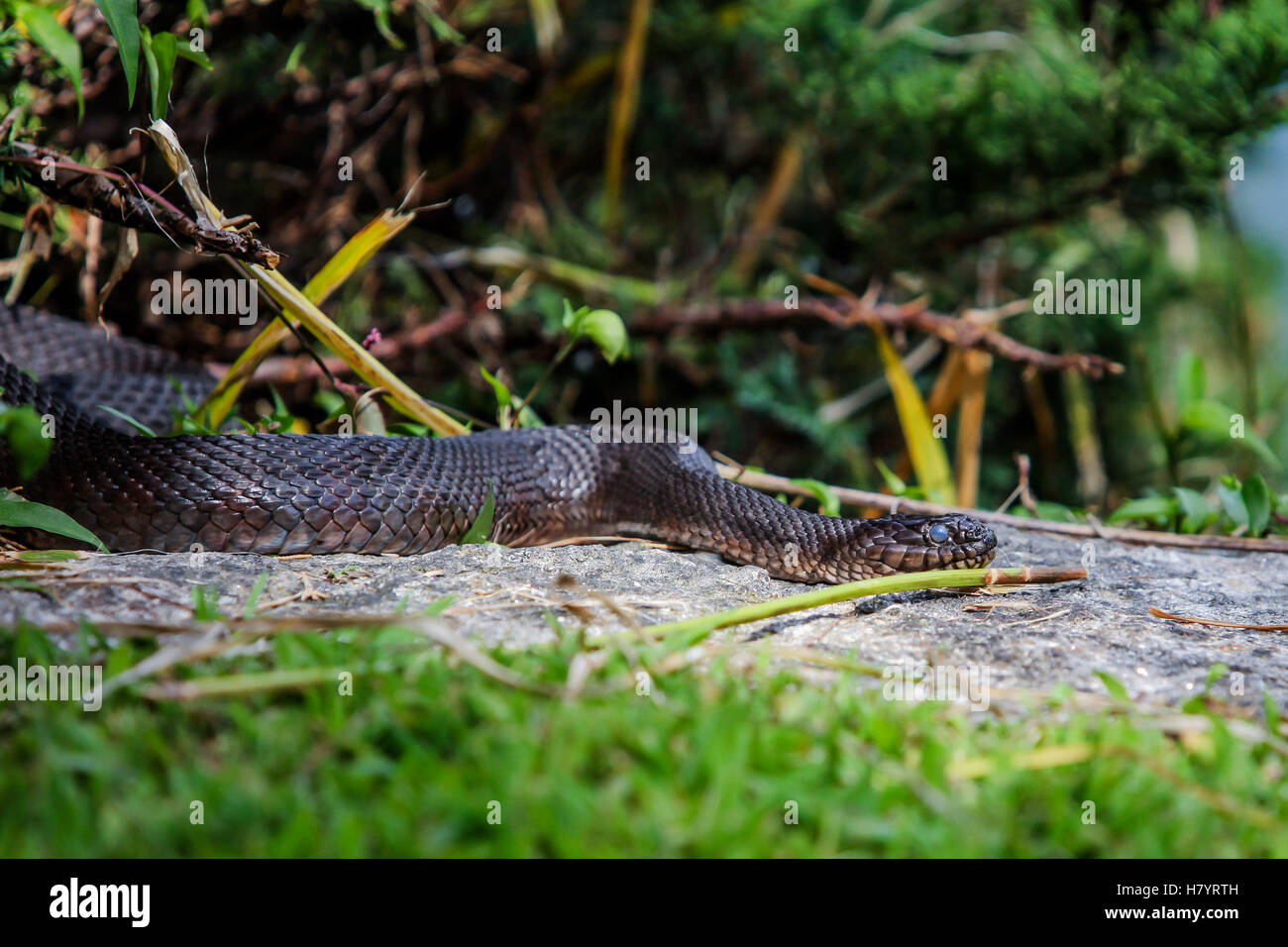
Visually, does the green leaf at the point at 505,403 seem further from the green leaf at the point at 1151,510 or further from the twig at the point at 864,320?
the green leaf at the point at 1151,510

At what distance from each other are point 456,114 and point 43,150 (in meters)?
4.45

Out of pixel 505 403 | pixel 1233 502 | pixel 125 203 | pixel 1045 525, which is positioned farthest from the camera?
pixel 505 403

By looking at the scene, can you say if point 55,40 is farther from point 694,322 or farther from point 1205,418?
point 1205,418

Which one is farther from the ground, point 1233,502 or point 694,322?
point 694,322

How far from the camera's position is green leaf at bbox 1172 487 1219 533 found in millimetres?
4684

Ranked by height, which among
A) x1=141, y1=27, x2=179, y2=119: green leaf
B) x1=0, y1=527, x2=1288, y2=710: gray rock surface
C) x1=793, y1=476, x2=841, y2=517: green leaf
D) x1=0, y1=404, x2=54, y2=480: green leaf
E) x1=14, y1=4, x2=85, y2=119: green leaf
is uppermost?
x1=141, y1=27, x2=179, y2=119: green leaf

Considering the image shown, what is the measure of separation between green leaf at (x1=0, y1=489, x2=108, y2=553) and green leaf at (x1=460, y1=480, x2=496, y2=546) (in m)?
1.27

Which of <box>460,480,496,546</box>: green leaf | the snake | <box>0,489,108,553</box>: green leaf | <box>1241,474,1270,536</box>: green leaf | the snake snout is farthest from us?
<box>1241,474,1270,536</box>: green leaf

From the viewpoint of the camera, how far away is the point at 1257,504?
455cm

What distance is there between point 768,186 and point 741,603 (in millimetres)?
5915

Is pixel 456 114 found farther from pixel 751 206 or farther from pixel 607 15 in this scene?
pixel 751 206

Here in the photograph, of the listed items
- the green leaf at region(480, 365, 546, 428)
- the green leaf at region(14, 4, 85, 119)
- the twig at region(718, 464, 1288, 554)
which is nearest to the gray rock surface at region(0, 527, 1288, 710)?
the twig at region(718, 464, 1288, 554)

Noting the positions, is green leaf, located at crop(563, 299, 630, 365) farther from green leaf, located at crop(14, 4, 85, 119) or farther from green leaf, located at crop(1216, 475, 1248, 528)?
green leaf, located at crop(1216, 475, 1248, 528)

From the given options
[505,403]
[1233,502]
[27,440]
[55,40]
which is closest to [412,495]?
[505,403]
